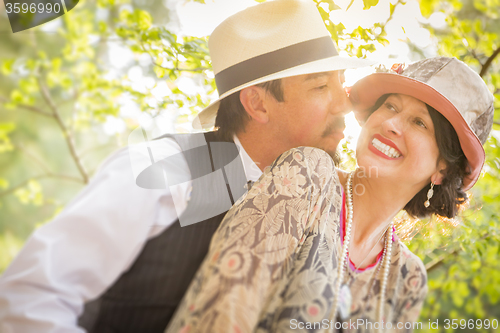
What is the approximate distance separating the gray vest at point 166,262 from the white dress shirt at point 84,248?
32 millimetres

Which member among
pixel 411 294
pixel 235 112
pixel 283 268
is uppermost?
pixel 235 112

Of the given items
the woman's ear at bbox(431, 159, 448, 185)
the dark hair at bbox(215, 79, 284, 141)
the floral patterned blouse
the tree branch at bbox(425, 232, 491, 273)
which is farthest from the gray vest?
the tree branch at bbox(425, 232, 491, 273)

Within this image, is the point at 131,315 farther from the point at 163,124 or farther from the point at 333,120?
the point at 333,120

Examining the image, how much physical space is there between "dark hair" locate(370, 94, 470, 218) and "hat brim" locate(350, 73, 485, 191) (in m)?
Answer: 0.02

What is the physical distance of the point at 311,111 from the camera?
1375mm

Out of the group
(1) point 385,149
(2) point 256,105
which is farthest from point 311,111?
(1) point 385,149

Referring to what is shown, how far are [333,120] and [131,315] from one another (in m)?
1.09

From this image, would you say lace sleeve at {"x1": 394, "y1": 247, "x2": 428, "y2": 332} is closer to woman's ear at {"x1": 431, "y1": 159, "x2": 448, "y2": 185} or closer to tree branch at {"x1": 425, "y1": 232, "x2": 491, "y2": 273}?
woman's ear at {"x1": 431, "y1": 159, "x2": 448, "y2": 185}

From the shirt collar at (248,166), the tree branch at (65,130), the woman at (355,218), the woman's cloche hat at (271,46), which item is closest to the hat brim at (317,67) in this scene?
the woman's cloche hat at (271,46)

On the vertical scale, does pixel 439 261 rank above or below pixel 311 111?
below

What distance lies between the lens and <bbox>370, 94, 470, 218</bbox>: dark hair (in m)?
1.18

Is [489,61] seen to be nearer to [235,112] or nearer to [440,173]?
[440,173]

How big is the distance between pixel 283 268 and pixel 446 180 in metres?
0.90

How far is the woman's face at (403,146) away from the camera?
3.89 ft
